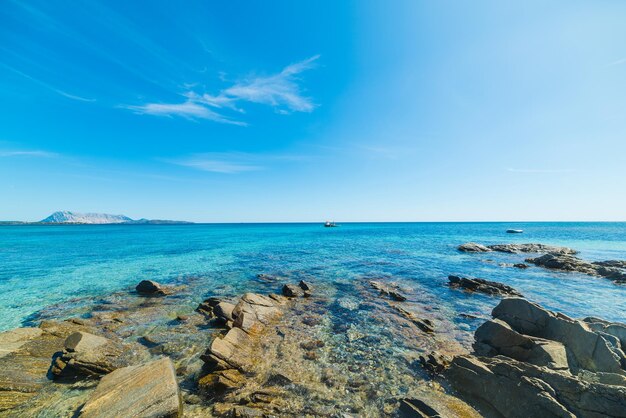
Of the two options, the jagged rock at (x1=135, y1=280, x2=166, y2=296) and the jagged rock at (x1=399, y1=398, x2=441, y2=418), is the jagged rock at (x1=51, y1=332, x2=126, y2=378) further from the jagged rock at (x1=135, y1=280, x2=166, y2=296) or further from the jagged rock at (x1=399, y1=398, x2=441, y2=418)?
the jagged rock at (x1=399, y1=398, x2=441, y2=418)

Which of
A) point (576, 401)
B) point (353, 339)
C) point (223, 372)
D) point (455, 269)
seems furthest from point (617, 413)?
point (455, 269)

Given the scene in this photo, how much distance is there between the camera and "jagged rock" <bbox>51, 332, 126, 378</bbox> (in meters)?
10.2

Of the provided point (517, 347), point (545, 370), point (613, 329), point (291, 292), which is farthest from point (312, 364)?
point (613, 329)

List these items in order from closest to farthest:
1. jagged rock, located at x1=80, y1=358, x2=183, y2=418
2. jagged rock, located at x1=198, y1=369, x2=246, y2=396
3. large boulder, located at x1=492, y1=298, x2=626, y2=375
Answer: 1. jagged rock, located at x1=80, y1=358, x2=183, y2=418
2. jagged rock, located at x1=198, y1=369, x2=246, y2=396
3. large boulder, located at x1=492, y1=298, x2=626, y2=375

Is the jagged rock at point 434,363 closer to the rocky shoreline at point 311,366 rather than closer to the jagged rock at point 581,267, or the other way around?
the rocky shoreline at point 311,366

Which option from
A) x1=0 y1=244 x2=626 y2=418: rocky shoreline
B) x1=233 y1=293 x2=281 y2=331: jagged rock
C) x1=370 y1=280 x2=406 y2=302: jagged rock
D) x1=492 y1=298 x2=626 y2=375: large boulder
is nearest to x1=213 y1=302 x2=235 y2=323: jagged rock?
x1=0 y1=244 x2=626 y2=418: rocky shoreline

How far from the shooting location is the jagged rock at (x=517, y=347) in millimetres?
9984

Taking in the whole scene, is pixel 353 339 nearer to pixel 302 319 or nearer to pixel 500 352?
pixel 302 319

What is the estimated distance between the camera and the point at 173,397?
25.6 feet

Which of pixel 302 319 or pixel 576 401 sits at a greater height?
pixel 576 401

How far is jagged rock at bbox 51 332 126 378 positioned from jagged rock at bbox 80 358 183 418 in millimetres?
2583

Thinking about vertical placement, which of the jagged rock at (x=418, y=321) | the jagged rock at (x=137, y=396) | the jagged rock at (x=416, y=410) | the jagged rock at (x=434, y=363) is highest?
the jagged rock at (x=137, y=396)

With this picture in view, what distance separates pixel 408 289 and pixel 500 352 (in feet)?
43.8

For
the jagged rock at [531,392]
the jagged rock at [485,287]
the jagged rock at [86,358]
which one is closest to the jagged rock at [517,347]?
the jagged rock at [531,392]
